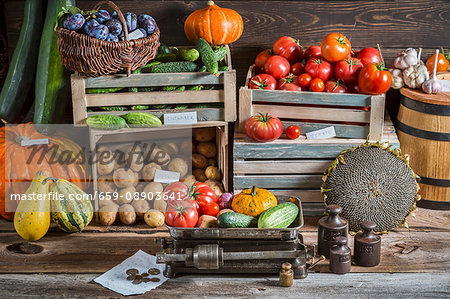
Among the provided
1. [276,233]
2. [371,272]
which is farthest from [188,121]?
[371,272]

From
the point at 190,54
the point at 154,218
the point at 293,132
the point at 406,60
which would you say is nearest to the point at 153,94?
the point at 190,54

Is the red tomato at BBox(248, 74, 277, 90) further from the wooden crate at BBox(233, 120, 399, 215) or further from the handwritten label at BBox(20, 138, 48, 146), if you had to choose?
the handwritten label at BBox(20, 138, 48, 146)

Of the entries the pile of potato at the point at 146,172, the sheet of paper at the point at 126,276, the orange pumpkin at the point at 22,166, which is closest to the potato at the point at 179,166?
the pile of potato at the point at 146,172

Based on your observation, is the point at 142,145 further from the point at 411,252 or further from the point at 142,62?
the point at 411,252

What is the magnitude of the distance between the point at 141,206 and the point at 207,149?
0.50 meters

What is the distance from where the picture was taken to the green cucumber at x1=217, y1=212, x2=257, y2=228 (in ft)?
7.06

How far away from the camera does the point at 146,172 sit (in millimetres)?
2863

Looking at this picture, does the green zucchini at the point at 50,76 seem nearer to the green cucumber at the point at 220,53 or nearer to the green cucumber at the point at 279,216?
the green cucumber at the point at 220,53

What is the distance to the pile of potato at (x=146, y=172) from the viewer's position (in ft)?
8.93

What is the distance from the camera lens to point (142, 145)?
296cm

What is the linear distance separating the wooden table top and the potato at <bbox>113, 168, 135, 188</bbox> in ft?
0.84

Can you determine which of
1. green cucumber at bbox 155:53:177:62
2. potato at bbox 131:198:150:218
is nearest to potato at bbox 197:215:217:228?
potato at bbox 131:198:150:218

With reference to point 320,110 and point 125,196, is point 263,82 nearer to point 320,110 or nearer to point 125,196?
point 320,110

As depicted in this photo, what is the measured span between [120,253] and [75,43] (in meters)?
0.95
